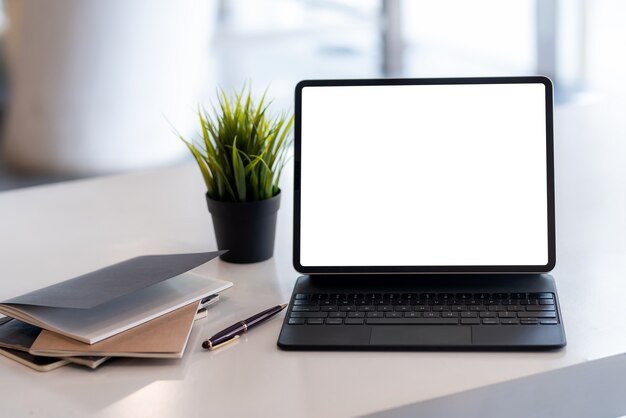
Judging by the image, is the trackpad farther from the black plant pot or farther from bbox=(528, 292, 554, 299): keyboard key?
the black plant pot

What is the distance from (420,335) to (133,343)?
0.32 m

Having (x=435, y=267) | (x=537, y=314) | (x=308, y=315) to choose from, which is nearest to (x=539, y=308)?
(x=537, y=314)

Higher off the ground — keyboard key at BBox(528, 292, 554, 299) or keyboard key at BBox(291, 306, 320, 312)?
keyboard key at BBox(528, 292, 554, 299)

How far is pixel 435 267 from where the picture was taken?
1085mm

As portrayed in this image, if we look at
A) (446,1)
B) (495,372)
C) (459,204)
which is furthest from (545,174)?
(446,1)

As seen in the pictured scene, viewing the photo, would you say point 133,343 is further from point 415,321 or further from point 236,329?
point 415,321

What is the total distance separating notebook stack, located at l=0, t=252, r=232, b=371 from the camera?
3.03 ft

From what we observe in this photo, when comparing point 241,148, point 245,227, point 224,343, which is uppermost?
point 241,148

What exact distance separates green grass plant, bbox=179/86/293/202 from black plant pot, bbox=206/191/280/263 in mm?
17

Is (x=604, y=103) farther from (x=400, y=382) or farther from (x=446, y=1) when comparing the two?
(x=446, y=1)

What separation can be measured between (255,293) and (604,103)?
138 centimetres

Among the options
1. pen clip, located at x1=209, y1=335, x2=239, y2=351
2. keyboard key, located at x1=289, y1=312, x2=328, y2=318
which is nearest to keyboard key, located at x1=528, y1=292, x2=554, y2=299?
keyboard key, located at x1=289, y1=312, x2=328, y2=318

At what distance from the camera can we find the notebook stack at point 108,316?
92cm

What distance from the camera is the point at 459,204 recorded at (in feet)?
3.61
